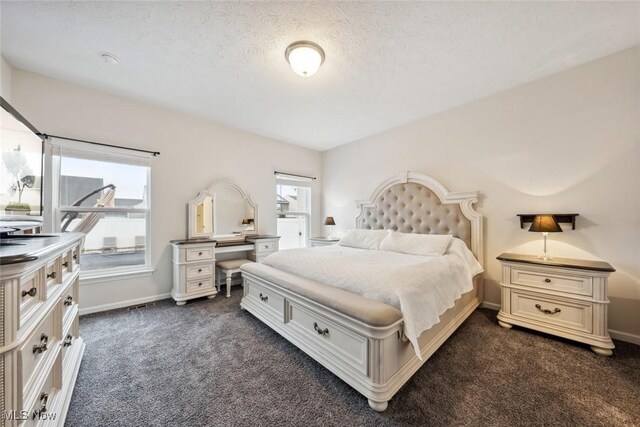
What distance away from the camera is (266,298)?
246cm

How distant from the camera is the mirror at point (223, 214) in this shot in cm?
360

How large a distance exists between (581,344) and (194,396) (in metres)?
3.23

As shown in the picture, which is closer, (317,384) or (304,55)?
(317,384)

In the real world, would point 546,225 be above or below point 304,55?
below

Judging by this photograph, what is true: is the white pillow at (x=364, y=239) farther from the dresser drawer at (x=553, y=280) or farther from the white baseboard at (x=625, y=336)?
the white baseboard at (x=625, y=336)

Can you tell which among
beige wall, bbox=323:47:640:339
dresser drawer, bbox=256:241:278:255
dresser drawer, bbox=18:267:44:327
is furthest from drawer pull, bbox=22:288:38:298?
beige wall, bbox=323:47:640:339

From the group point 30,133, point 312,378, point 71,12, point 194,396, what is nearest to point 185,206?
point 30,133

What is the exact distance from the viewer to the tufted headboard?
3037 mm

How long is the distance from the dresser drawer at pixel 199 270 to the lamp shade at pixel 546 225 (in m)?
3.87

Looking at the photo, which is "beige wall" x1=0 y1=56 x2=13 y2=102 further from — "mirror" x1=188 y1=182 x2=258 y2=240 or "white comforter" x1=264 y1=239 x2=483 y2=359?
"white comforter" x1=264 y1=239 x2=483 y2=359

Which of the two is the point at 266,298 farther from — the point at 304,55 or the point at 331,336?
the point at 304,55

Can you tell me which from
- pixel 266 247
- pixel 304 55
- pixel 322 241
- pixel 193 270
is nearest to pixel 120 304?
pixel 193 270

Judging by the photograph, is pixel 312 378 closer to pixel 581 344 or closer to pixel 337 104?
pixel 581 344

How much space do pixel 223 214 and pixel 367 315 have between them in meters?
3.14
